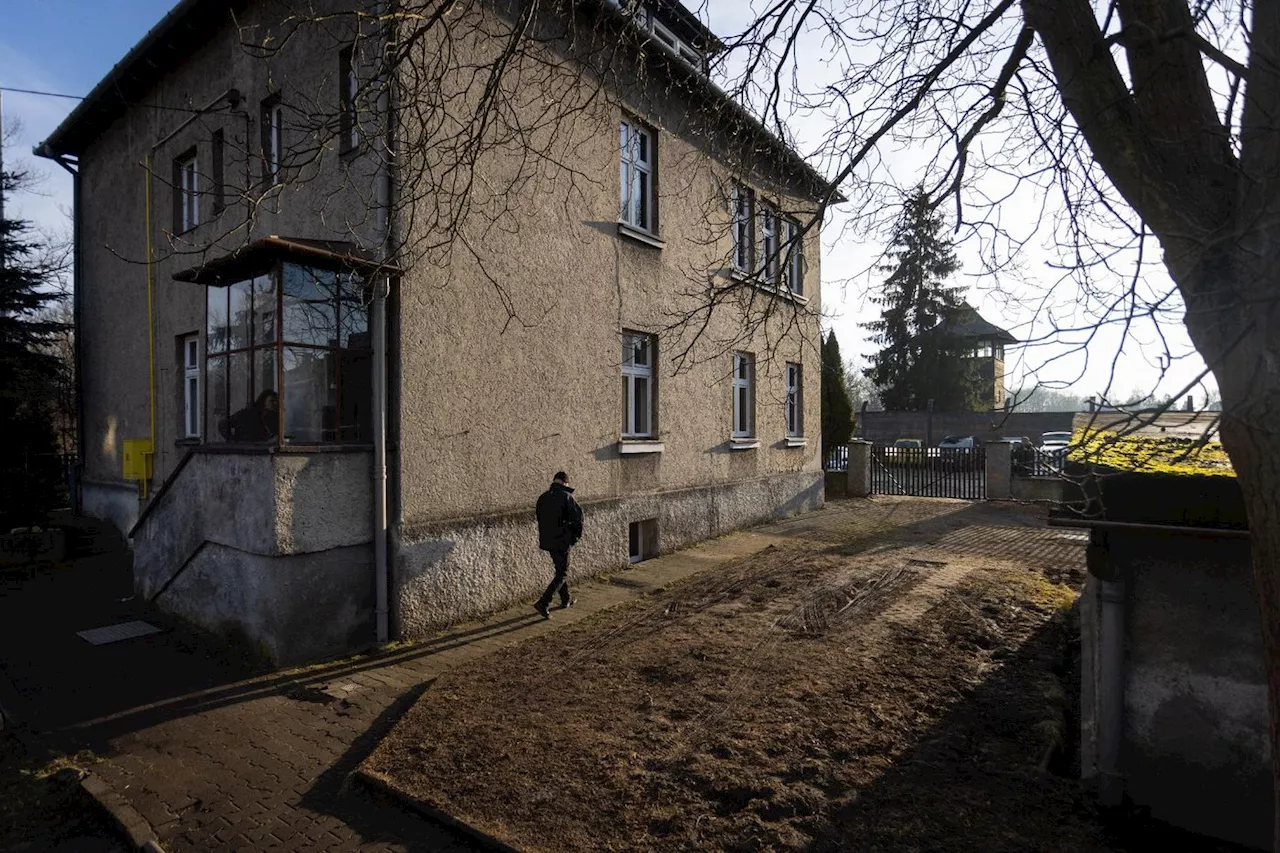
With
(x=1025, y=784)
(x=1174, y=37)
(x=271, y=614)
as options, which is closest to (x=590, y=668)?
(x=271, y=614)

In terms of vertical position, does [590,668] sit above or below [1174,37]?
below

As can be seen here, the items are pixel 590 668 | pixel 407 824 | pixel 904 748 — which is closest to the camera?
pixel 407 824

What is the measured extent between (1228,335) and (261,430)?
723 cm

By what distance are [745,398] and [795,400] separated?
2.36 metres

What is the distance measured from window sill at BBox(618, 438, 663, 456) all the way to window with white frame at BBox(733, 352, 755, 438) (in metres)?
3.22

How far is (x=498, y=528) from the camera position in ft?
26.6

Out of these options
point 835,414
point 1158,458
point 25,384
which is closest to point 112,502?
point 25,384

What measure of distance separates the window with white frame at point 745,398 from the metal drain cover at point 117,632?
9559mm

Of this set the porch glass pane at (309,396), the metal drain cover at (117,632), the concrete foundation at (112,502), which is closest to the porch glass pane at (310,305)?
the porch glass pane at (309,396)

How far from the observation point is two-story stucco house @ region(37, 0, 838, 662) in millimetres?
5648

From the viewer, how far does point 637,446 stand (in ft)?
34.4

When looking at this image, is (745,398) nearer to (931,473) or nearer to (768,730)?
(931,473)

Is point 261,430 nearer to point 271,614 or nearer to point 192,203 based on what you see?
point 271,614

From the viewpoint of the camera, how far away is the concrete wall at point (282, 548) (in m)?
6.36
